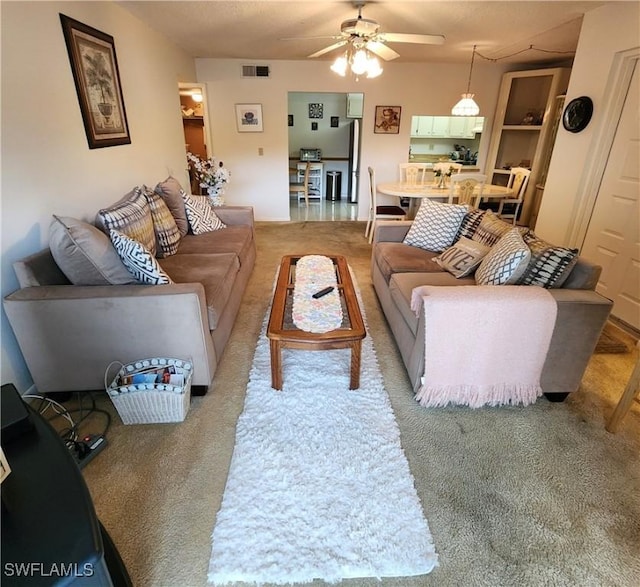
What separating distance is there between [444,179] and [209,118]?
358 cm

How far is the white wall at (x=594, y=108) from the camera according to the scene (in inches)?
109

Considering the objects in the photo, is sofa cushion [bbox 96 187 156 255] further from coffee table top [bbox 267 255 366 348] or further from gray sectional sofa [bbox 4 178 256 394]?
coffee table top [bbox 267 255 366 348]

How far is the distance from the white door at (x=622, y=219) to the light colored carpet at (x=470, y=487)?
42.3 inches

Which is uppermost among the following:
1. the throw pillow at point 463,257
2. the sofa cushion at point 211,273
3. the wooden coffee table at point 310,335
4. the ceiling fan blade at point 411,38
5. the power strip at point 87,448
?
the ceiling fan blade at point 411,38

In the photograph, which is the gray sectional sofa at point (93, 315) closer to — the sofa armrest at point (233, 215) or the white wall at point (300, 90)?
the sofa armrest at point (233, 215)

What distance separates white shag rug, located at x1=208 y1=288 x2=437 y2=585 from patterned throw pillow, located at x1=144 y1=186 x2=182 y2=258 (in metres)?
1.36

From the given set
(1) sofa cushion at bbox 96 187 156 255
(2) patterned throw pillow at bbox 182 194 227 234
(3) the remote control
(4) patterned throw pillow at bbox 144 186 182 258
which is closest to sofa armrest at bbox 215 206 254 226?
(2) patterned throw pillow at bbox 182 194 227 234

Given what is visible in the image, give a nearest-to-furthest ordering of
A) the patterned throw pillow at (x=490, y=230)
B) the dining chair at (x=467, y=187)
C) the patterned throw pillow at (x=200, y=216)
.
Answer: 1. the patterned throw pillow at (x=490, y=230)
2. the patterned throw pillow at (x=200, y=216)
3. the dining chair at (x=467, y=187)

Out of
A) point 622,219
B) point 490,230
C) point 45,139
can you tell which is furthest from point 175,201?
point 622,219

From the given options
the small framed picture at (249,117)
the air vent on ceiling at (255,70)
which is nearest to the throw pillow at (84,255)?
the small framed picture at (249,117)

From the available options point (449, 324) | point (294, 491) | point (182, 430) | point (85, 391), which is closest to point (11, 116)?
point (85, 391)

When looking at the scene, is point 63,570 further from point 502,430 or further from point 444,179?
point 444,179

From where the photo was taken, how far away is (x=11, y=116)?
6.26ft

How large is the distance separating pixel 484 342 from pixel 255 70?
5171 mm
